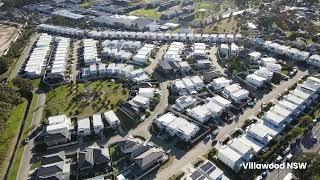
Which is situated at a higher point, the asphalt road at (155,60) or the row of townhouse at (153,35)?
the row of townhouse at (153,35)

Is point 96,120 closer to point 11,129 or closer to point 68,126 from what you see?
point 68,126

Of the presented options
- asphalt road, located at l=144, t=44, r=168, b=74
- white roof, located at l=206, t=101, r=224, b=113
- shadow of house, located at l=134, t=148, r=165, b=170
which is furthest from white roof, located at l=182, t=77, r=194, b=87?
shadow of house, located at l=134, t=148, r=165, b=170

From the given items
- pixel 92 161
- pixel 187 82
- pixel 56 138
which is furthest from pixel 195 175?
pixel 187 82

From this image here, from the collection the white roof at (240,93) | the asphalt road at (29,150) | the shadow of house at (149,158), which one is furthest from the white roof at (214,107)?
the asphalt road at (29,150)

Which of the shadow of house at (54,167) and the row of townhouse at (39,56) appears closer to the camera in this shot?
the shadow of house at (54,167)

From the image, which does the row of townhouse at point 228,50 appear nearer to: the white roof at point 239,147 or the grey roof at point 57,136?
the white roof at point 239,147

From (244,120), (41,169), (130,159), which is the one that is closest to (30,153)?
(41,169)

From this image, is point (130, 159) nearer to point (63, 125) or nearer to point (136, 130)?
point (136, 130)
